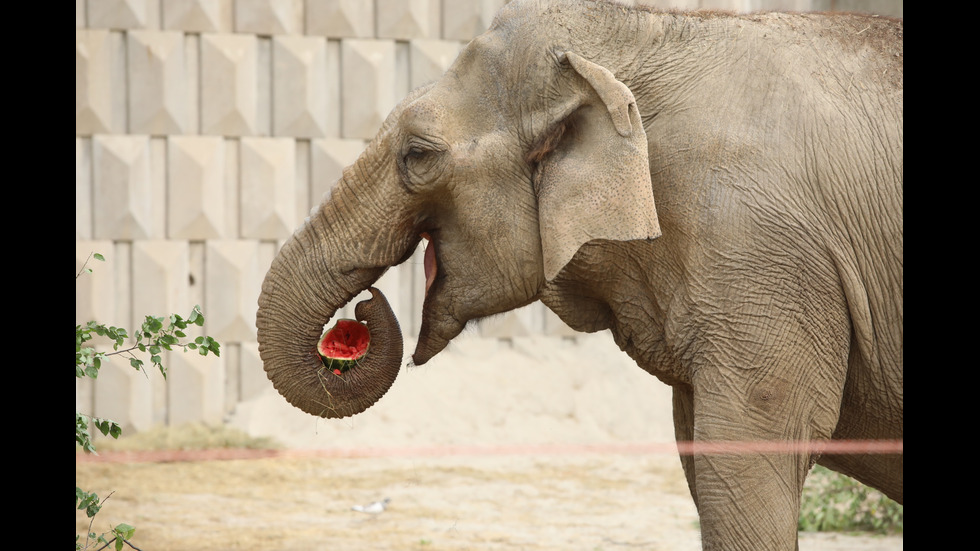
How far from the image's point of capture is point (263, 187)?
348 inches

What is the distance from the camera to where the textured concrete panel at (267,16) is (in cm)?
880

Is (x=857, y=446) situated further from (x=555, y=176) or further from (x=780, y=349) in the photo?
(x=555, y=176)

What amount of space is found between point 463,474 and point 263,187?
2591 millimetres

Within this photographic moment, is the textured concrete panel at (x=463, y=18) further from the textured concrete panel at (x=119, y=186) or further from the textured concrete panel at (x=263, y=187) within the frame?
the textured concrete panel at (x=119, y=186)

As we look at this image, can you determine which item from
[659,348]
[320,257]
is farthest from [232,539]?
[659,348]

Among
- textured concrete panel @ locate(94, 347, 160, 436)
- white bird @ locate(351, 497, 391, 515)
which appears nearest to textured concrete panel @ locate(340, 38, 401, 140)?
textured concrete panel @ locate(94, 347, 160, 436)

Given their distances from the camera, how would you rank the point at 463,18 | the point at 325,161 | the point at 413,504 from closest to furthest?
the point at 413,504 → the point at 325,161 → the point at 463,18

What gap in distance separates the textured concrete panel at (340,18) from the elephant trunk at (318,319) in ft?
18.4

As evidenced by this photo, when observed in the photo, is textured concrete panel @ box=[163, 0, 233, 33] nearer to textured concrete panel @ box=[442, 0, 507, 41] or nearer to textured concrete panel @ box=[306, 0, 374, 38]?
textured concrete panel @ box=[306, 0, 374, 38]

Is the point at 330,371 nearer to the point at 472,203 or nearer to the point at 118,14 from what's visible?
the point at 472,203

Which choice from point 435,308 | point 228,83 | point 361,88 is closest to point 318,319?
point 435,308

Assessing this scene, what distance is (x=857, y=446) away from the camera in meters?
3.54

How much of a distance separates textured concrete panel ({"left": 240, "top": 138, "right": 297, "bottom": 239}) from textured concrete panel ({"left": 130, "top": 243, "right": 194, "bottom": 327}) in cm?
51

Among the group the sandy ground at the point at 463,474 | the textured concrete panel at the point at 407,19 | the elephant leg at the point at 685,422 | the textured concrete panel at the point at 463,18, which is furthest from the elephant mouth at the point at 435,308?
the textured concrete panel at the point at 463,18
